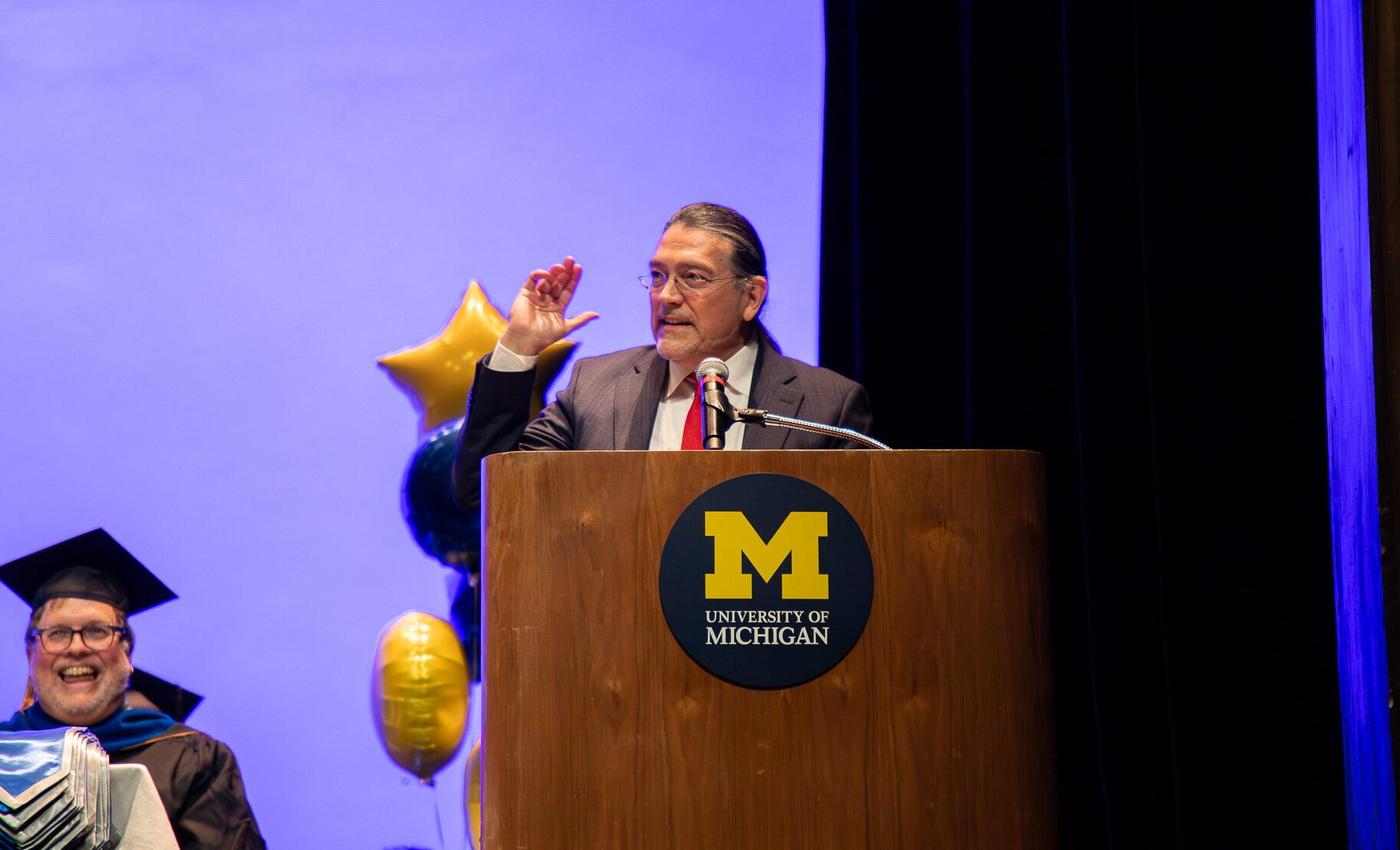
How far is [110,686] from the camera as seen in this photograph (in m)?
2.80

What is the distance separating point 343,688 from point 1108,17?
245cm

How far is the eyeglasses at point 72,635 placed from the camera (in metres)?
2.79

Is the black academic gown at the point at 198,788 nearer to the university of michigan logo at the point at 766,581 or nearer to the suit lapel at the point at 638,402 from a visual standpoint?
the suit lapel at the point at 638,402

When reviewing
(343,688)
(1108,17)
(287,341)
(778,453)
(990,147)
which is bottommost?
(343,688)

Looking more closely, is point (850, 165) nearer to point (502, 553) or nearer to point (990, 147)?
point (990, 147)

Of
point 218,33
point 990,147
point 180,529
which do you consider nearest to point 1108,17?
point 990,147

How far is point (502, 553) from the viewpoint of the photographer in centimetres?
149

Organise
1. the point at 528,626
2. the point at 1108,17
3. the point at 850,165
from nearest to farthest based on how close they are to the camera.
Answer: the point at 528,626 → the point at 1108,17 → the point at 850,165

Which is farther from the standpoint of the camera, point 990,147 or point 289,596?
point 289,596

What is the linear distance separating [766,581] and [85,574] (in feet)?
6.67

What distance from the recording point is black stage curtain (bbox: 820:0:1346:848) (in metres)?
2.50

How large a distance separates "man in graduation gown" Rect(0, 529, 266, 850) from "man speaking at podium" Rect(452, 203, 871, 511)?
34.2 inches

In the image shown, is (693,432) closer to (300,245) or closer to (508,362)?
(508,362)

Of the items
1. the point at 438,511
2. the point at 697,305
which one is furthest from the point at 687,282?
the point at 438,511
